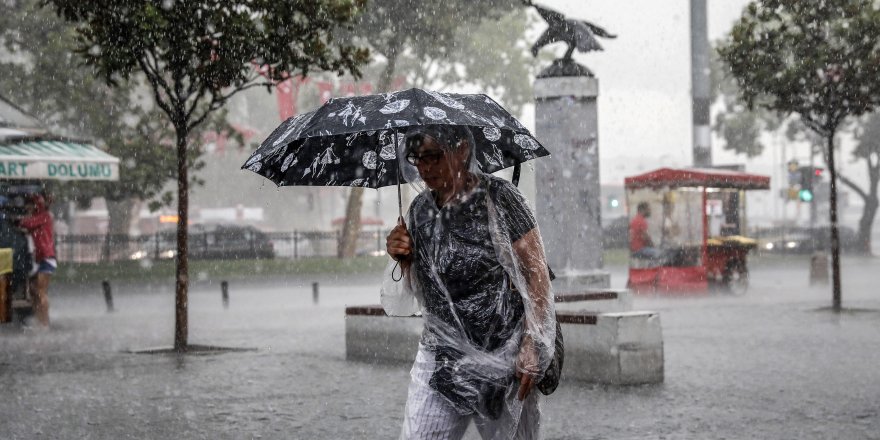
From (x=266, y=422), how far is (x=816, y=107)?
11.3m

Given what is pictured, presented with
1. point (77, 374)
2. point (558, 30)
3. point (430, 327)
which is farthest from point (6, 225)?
point (430, 327)

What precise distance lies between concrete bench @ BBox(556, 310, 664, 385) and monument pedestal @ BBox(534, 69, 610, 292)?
4.61m

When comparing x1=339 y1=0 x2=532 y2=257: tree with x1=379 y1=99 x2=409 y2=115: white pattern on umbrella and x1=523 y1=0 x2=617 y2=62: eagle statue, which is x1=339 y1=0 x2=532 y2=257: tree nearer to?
x1=523 y1=0 x2=617 y2=62: eagle statue

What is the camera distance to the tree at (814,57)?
16750 millimetres

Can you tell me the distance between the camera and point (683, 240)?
2372cm

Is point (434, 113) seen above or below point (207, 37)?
below

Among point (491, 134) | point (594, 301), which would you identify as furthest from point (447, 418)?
point (594, 301)

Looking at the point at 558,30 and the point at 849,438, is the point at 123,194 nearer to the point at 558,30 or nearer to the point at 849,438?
the point at 558,30

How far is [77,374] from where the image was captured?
37.1 ft

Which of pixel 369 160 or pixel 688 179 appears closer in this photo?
pixel 369 160

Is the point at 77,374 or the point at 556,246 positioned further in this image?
the point at 556,246

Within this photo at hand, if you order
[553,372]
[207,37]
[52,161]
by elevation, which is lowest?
[553,372]

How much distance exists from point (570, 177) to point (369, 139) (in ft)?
32.2

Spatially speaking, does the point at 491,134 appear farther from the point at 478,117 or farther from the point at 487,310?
the point at 487,310
